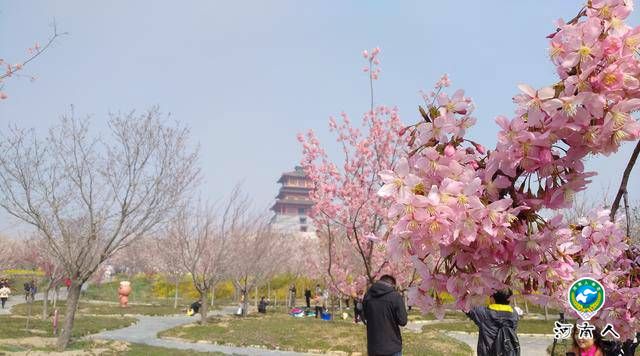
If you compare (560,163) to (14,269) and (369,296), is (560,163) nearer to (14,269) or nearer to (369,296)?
(369,296)

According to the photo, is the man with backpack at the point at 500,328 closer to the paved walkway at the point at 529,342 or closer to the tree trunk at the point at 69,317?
the paved walkway at the point at 529,342

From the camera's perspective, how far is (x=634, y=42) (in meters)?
1.27

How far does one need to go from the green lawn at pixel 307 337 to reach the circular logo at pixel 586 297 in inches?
434

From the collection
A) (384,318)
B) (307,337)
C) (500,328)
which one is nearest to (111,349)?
(307,337)

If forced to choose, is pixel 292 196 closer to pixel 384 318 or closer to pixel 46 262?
pixel 46 262

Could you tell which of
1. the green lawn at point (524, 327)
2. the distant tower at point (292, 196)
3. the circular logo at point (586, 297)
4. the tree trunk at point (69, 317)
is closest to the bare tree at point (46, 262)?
the tree trunk at point (69, 317)

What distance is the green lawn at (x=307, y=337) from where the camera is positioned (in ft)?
45.0

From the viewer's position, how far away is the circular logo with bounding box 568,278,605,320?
5.67ft

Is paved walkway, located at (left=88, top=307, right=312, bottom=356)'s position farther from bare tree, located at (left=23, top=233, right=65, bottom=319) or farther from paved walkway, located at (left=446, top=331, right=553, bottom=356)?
paved walkway, located at (left=446, top=331, right=553, bottom=356)

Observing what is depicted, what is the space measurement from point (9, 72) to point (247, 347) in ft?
34.2

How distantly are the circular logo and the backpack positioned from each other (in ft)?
13.6

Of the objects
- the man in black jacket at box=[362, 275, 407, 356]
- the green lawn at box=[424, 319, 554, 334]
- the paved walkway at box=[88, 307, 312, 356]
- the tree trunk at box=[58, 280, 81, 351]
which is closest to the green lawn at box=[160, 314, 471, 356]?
the paved walkway at box=[88, 307, 312, 356]

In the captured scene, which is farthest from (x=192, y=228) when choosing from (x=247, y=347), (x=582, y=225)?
(x=582, y=225)

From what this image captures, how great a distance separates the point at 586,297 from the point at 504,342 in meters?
4.46
